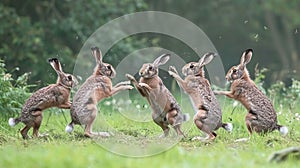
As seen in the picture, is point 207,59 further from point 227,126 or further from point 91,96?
point 91,96

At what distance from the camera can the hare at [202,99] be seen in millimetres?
9328

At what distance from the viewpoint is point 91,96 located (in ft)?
30.6

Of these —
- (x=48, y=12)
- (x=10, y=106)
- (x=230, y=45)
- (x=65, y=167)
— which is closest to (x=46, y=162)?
(x=65, y=167)

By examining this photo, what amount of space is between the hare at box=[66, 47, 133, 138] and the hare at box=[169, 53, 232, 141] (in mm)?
781

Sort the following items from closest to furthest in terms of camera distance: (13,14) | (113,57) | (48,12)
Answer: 1. (113,57)
2. (13,14)
3. (48,12)

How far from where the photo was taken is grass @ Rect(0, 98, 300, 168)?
725 cm

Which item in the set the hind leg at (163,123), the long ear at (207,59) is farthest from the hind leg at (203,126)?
the long ear at (207,59)

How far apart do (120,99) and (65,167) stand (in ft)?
18.4

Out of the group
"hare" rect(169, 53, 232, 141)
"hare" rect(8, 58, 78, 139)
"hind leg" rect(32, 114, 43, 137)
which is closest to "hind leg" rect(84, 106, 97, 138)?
"hare" rect(8, 58, 78, 139)

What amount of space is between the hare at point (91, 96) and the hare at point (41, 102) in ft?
0.72

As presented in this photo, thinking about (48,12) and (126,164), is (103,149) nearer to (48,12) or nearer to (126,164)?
(126,164)

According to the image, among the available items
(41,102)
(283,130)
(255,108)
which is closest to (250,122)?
(255,108)

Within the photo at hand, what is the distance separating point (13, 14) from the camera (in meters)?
17.2

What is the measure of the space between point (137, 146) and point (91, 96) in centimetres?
104
